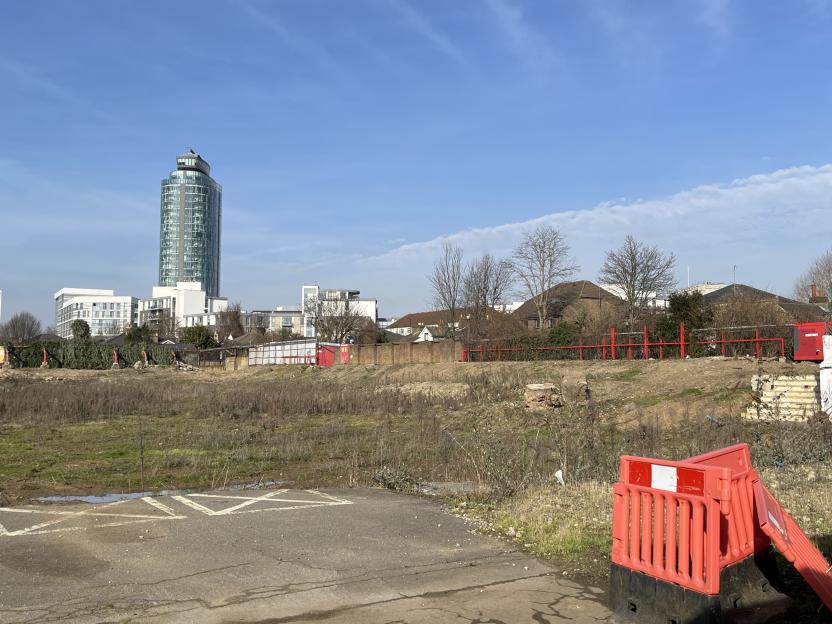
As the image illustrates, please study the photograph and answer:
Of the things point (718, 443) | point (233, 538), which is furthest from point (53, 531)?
point (718, 443)

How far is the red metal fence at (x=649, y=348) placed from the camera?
28.1 metres

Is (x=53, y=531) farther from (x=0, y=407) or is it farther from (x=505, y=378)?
(x=505, y=378)

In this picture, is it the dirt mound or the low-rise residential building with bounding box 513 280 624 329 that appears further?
the low-rise residential building with bounding box 513 280 624 329

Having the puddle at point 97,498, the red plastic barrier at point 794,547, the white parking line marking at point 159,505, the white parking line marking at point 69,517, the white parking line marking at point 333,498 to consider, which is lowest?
the puddle at point 97,498

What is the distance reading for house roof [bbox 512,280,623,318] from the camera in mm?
72625

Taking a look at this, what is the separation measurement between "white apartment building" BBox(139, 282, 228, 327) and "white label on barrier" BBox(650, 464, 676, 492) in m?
162

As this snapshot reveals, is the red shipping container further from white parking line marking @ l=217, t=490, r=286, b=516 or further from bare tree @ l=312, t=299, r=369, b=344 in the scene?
bare tree @ l=312, t=299, r=369, b=344

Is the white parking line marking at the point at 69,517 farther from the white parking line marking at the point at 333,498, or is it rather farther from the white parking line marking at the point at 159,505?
the white parking line marking at the point at 333,498

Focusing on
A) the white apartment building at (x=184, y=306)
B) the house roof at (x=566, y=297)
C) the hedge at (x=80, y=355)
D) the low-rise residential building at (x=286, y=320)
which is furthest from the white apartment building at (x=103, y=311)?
the house roof at (x=566, y=297)

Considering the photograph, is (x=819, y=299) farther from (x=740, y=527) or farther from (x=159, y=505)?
(x=740, y=527)

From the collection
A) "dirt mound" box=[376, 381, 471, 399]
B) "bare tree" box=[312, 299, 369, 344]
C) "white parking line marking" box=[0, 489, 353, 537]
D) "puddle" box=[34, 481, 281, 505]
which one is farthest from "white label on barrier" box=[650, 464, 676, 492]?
"bare tree" box=[312, 299, 369, 344]

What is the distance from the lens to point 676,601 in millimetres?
4859

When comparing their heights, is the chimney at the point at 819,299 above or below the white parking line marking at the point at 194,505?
above

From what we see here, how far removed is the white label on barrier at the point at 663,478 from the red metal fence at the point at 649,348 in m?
22.9
